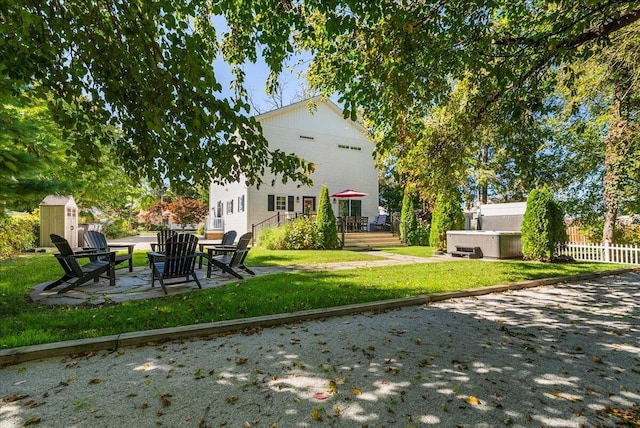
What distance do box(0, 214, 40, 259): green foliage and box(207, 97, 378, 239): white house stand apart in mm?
9224

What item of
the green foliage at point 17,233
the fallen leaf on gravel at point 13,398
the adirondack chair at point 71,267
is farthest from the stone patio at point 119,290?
the green foliage at point 17,233

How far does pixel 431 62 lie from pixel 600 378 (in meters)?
4.52

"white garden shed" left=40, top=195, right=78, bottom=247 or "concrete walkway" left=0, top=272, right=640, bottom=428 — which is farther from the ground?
"white garden shed" left=40, top=195, right=78, bottom=247

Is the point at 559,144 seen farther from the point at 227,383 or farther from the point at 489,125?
the point at 227,383

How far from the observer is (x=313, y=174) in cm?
2042

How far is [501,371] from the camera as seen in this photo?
10.2 ft

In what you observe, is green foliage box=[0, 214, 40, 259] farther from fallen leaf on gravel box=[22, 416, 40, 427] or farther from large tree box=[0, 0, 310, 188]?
fallen leaf on gravel box=[22, 416, 40, 427]

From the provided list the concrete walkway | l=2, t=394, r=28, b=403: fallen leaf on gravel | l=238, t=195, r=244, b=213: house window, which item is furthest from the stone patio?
l=238, t=195, r=244, b=213: house window

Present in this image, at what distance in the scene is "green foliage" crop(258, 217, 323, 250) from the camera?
1509cm

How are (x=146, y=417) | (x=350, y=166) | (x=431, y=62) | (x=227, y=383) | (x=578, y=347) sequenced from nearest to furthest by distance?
(x=146, y=417), (x=227, y=383), (x=578, y=347), (x=431, y=62), (x=350, y=166)

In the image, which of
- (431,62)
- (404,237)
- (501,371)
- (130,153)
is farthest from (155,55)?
(404,237)

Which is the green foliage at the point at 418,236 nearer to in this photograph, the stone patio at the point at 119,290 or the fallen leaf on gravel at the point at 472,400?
the stone patio at the point at 119,290

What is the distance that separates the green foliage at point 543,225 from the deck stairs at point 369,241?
7010 millimetres

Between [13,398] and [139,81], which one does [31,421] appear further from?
[139,81]
